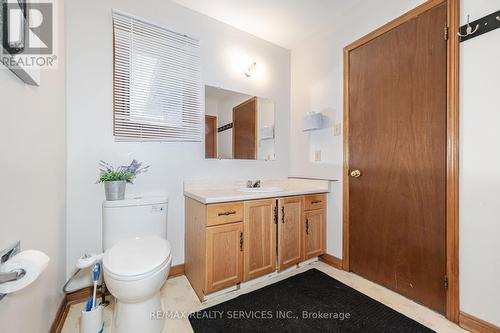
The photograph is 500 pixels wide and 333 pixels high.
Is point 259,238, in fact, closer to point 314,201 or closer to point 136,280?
point 314,201

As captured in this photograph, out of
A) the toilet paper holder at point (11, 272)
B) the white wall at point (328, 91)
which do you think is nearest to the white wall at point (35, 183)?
the toilet paper holder at point (11, 272)

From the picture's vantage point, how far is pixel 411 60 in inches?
64.7

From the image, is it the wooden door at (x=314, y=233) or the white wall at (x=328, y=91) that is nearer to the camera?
the white wall at (x=328, y=91)

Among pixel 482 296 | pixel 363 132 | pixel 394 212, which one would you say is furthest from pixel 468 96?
pixel 482 296

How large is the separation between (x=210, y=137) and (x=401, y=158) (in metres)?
1.66

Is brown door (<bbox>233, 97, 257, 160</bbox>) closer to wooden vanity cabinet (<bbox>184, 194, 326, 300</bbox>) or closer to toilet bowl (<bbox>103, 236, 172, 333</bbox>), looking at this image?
wooden vanity cabinet (<bbox>184, 194, 326, 300</bbox>)

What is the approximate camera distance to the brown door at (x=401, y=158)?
1.51 metres

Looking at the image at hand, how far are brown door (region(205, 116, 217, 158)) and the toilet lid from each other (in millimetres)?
924

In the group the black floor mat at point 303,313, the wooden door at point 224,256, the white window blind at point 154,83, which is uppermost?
the white window blind at point 154,83

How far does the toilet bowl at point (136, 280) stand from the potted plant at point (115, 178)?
36 centimetres

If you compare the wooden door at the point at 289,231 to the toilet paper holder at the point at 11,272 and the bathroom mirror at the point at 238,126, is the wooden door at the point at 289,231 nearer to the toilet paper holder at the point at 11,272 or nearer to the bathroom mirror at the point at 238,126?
the bathroom mirror at the point at 238,126

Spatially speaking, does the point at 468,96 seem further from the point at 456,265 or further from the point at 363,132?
the point at 456,265

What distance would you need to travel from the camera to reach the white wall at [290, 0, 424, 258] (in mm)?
1985

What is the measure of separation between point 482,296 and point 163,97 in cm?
265
